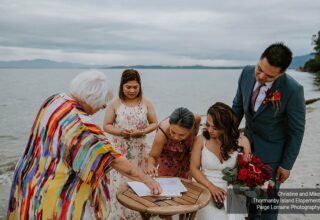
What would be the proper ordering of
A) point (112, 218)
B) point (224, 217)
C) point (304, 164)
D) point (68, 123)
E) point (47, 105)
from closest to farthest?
1. point (68, 123)
2. point (47, 105)
3. point (224, 217)
4. point (112, 218)
5. point (304, 164)

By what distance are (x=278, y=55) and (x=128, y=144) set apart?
260 cm

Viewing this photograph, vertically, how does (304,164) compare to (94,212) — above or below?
below

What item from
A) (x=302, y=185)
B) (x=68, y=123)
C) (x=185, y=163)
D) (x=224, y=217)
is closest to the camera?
(x=68, y=123)

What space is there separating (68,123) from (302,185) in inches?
217

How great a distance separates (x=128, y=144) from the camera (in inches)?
202

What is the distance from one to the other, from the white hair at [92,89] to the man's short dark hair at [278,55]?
5.28 ft

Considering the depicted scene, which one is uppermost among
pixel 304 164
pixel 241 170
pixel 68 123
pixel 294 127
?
pixel 68 123

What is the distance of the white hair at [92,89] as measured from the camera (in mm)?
2713

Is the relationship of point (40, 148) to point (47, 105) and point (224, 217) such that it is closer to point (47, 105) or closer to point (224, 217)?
point (47, 105)

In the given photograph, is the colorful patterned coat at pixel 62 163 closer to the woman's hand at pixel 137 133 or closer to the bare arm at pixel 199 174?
the bare arm at pixel 199 174

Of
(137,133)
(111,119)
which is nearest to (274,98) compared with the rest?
(137,133)

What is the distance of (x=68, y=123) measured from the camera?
255 centimetres

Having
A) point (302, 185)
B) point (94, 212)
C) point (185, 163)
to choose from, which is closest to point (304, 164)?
point (302, 185)

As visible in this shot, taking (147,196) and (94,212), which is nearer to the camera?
(94,212)
